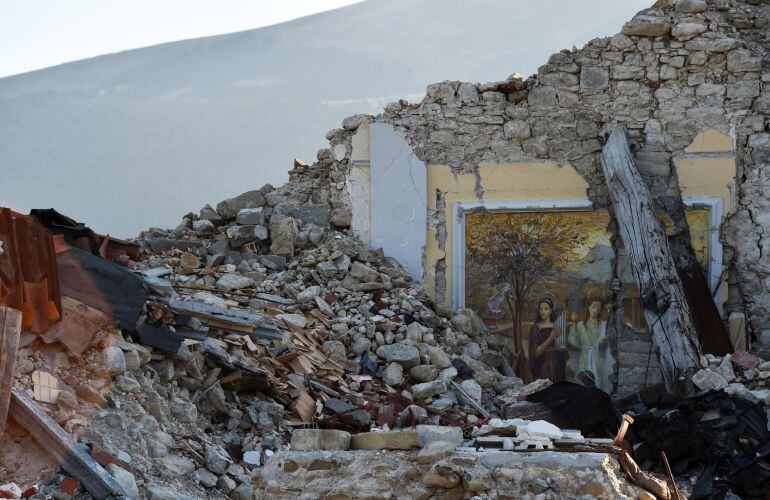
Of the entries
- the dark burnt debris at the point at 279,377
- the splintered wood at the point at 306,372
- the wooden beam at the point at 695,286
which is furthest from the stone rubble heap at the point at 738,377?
the splintered wood at the point at 306,372

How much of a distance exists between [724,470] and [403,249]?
183 inches

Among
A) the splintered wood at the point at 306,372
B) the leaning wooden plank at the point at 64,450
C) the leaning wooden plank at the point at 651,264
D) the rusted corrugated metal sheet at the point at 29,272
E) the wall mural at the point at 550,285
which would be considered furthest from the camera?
the wall mural at the point at 550,285

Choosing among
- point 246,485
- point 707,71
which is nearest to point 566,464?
point 246,485

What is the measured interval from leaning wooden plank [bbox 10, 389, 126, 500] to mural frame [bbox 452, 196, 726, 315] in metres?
6.27

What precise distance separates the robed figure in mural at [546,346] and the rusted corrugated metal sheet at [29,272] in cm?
572

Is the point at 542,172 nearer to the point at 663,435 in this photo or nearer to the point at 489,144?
the point at 489,144

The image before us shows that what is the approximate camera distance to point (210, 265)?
40.7 feet

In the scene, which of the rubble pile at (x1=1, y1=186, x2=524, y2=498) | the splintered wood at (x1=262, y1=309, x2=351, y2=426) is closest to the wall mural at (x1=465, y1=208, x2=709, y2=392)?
the rubble pile at (x1=1, y1=186, x2=524, y2=498)

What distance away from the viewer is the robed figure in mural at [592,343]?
41.7 ft

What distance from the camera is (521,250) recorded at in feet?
42.3

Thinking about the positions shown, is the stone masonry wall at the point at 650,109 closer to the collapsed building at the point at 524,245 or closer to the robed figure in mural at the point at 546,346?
the collapsed building at the point at 524,245

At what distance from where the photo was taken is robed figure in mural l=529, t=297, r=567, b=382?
41.8ft

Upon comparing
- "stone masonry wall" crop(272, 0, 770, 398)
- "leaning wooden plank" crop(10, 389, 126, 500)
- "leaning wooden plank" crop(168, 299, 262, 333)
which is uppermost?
"stone masonry wall" crop(272, 0, 770, 398)

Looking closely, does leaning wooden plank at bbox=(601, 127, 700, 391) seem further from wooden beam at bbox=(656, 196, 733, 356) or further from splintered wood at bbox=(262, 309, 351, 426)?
splintered wood at bbox=(262, 309, 351, 426)
